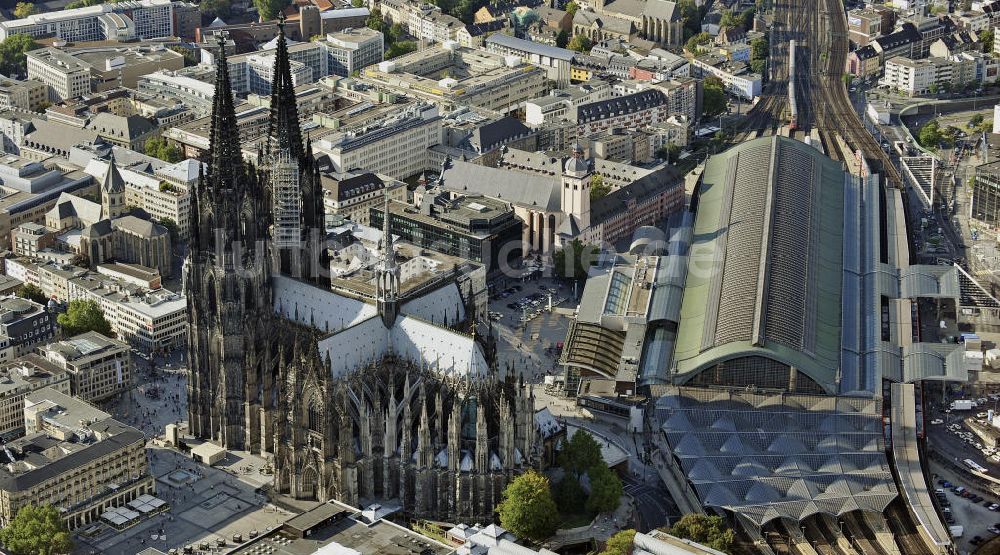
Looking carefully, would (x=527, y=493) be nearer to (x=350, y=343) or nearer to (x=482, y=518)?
(x=482, y=518)

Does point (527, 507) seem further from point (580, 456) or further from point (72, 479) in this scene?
point (72, 479)

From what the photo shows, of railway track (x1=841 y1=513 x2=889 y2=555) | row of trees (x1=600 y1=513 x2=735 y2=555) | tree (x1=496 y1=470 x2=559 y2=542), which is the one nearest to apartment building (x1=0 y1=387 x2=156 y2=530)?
tree (x1=496 y1=470 x2=559 y2=542)

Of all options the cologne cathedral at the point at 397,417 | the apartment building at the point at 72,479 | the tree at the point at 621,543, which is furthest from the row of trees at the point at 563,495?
the apartment building at the point at 72,479

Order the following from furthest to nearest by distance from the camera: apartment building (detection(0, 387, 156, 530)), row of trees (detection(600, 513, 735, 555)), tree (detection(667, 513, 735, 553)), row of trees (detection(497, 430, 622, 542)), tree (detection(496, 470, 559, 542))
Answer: apartment building (detection(0, 387, 156, 530))
row of trees (detection(497, 430, 622, 542))
tree (detection(496, 470, 559, 542))
tree (detection(667, 513, 735, 553))
row of trees (detection(600, 513, 735, 555))

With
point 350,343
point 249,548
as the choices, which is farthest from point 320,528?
point 350,343

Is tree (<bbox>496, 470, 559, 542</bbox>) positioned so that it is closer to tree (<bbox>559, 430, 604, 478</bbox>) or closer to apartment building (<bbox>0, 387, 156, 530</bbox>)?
tree (<bbox>559, 430, 604, 478</bbox>)
